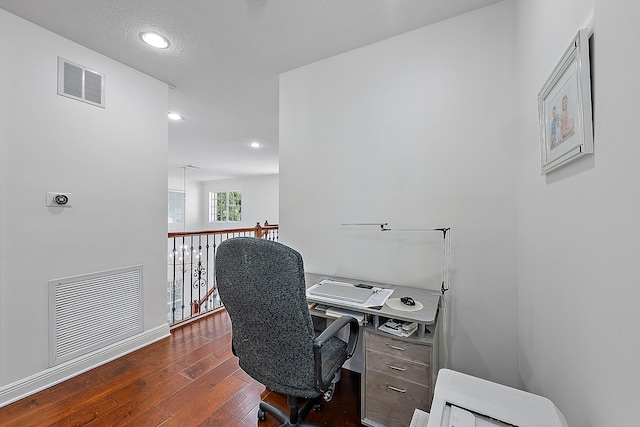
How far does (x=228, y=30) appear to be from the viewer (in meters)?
1.85

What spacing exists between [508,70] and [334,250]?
1.69m

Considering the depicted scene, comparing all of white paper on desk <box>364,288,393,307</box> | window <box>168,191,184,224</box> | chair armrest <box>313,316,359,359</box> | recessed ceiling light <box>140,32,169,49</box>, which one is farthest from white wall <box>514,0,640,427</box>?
window <box>168,191,184,224</box>

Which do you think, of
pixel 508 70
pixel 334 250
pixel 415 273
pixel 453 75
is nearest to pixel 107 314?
pixel 334 250

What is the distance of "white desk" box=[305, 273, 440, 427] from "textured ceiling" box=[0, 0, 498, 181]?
6.12 feet

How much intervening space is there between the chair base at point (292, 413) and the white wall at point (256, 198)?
20.4 ft

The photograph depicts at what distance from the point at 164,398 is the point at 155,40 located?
2560mm

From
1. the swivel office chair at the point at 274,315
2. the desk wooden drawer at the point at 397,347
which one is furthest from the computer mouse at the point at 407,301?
the swivel office chair at the point at 274,315

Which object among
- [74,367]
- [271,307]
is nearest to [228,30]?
[271,307]

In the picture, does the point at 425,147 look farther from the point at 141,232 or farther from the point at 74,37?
the point at 74,37

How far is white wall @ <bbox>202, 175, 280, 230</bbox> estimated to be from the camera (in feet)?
25.0

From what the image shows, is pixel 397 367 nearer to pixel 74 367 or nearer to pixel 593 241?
pixel 593 241

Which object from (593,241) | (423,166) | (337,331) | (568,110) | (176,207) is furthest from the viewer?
(176,207)

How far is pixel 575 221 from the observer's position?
87cm

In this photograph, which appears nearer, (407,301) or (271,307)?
(271,307)
